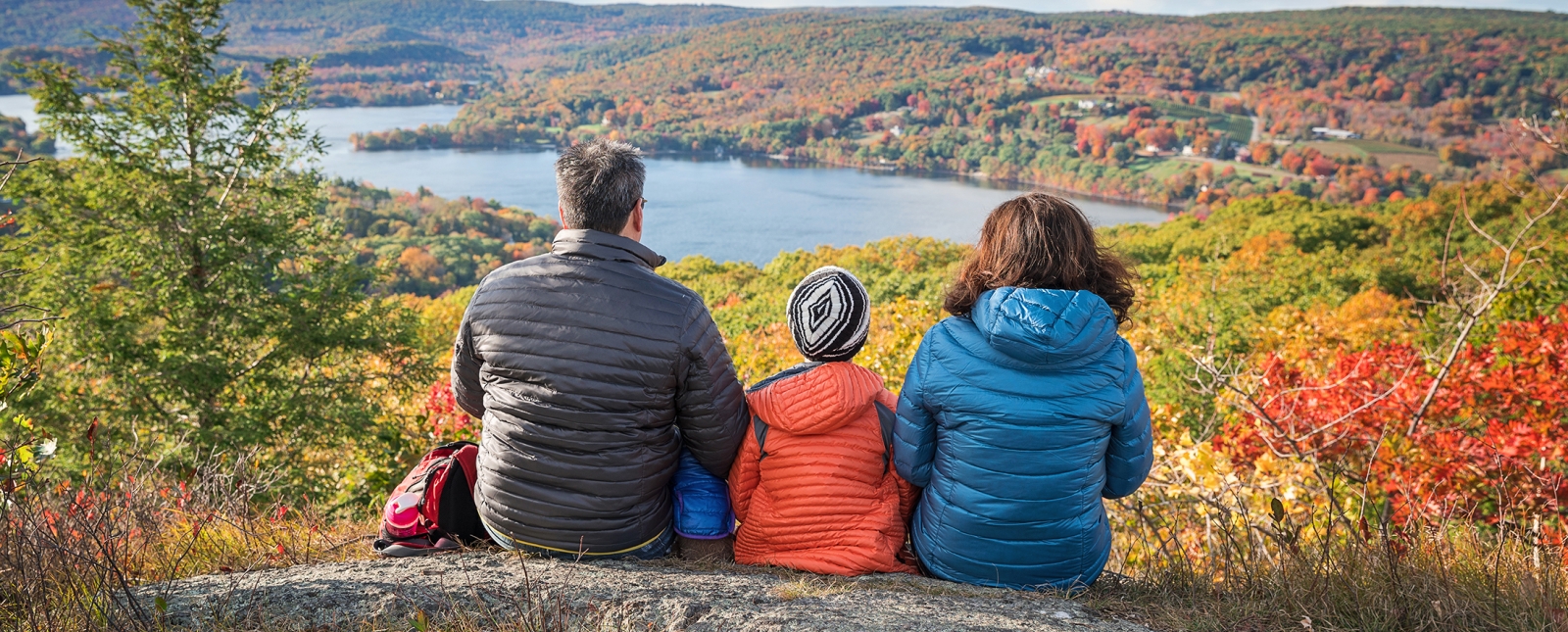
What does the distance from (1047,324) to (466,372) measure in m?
1.71

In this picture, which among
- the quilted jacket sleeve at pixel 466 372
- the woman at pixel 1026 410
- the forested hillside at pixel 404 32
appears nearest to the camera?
the woman at pixel 1026 410

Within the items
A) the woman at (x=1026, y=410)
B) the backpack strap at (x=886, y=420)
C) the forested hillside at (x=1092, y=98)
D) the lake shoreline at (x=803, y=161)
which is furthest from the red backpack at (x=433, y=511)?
the lake shoreline at (x=803, y=161)

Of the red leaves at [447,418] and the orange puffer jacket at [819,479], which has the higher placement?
the orange puffer jacket at [819,479]

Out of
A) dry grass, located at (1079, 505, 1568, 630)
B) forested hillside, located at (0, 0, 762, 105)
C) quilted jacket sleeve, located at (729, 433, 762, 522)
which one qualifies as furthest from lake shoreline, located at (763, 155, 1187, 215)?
quilted jacket sleeve, located at (729, 433, 762, 522)

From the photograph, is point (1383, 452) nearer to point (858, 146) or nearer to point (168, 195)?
point (168, 195)

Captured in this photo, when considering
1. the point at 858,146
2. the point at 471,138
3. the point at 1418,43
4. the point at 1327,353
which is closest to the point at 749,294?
the point at 1327,353

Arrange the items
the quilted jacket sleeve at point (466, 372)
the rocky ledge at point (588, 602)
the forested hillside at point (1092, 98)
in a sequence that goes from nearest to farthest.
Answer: the rocky ledge at point (588, 602)
the quilted jacket sleeve at point (466, 372)
the forested hillside at point (1092, 98)

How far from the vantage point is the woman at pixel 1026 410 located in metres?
2.23

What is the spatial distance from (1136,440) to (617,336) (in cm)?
150

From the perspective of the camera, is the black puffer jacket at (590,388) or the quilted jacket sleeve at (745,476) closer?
the black puffer jacket at (590,388)

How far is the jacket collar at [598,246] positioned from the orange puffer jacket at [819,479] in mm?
556

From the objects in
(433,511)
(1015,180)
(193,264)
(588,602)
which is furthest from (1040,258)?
(1015,180)

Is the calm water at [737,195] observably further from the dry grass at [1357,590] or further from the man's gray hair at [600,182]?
the dry grass at [1357,590]

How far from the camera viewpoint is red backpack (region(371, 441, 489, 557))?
2.70 metres
